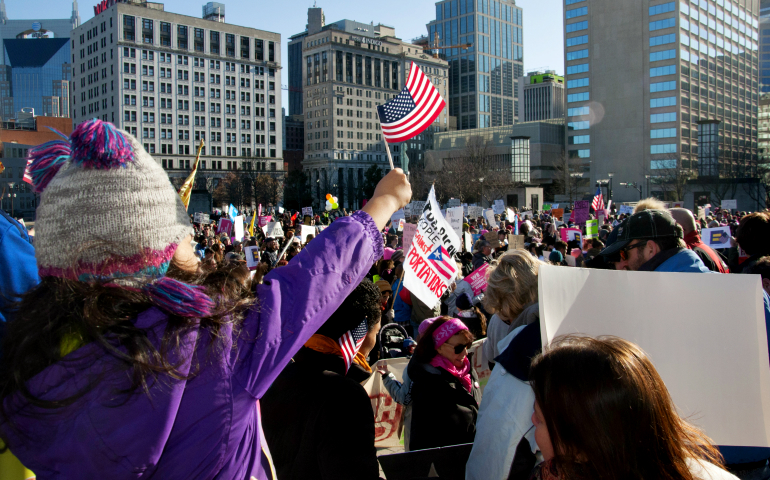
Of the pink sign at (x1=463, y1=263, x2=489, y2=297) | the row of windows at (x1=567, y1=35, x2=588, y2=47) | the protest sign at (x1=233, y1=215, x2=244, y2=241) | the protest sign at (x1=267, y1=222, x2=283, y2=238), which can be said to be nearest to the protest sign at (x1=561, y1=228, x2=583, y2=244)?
the pink sign at (x1=463, y1=263, x2=489, y2=297)

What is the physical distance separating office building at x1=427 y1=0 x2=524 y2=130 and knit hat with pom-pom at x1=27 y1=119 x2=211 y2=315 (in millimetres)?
173142

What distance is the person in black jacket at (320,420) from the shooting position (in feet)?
7.06

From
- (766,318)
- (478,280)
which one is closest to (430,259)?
(478,280)

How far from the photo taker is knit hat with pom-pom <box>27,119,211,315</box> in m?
1.25

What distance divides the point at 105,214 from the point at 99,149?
15 cm

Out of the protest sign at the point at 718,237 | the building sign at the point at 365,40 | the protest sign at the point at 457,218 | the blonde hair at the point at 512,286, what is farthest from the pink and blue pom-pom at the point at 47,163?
the building sign at the point at 365,40

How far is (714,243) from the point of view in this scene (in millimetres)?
10180

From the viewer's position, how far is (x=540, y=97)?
165 m

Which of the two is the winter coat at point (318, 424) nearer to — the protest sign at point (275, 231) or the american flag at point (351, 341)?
the american flag at point (351, 341)

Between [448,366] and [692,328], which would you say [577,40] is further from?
[692,328]

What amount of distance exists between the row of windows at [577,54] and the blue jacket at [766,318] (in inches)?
3859

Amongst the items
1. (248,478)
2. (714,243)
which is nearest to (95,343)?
(248,478)

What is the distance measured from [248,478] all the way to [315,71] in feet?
464

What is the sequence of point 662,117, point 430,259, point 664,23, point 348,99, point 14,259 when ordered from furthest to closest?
point 348,99 → point 662,117 → point 664,23 → point 430,259 → point 14,259
